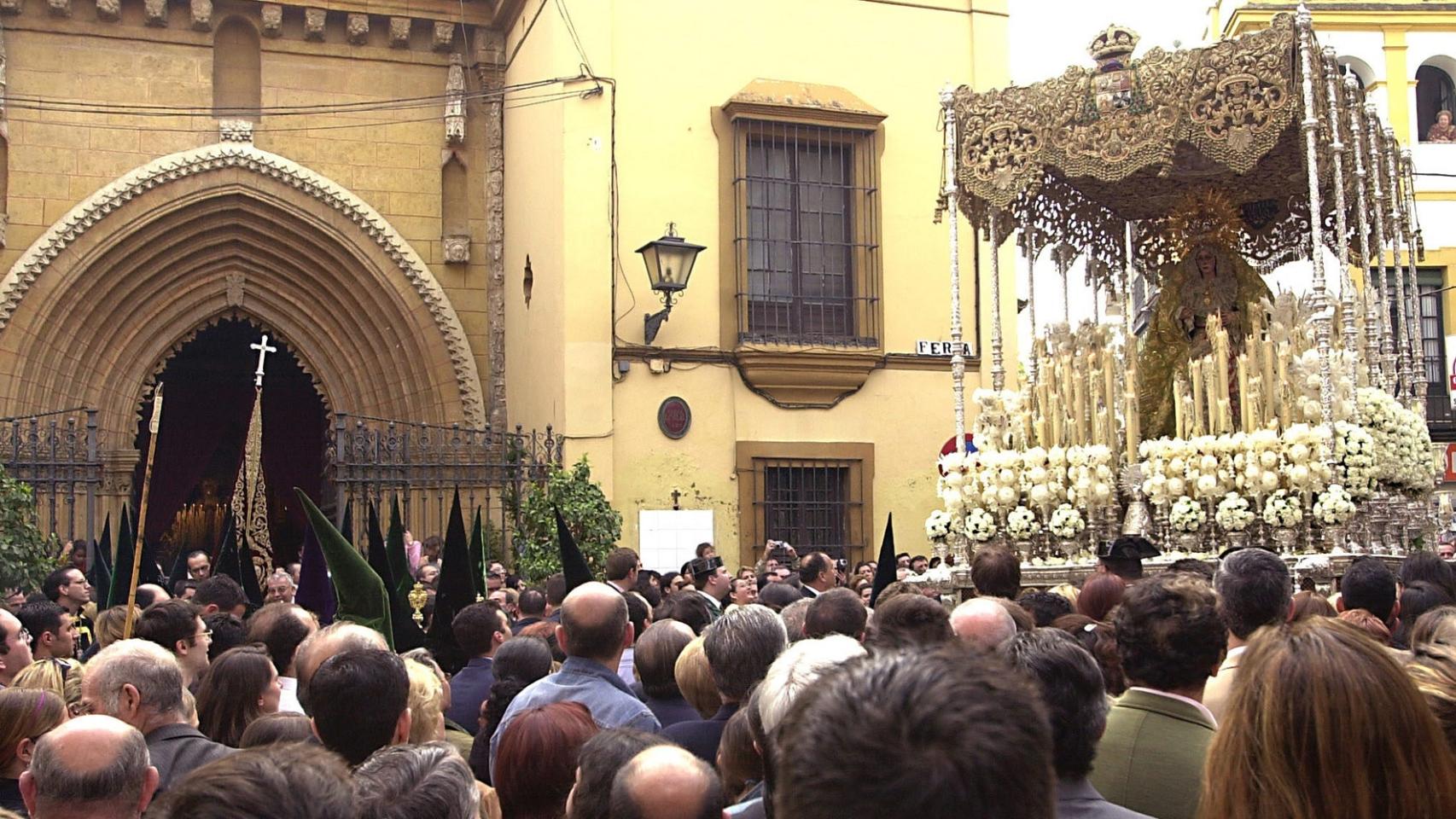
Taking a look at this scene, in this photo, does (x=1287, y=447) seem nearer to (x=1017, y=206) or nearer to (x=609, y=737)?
(x=1017, y=206)

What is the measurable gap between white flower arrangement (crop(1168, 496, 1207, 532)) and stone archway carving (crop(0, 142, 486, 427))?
8152 mm

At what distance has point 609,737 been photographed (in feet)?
10.7

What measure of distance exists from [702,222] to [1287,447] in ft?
21.1

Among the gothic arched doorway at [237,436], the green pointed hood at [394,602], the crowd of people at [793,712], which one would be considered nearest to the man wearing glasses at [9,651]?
the crowd of people at [793,712]

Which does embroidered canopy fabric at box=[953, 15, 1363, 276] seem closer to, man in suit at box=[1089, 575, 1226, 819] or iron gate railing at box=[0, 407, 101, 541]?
iron gate railing at box=[0, 407, 101, 541]

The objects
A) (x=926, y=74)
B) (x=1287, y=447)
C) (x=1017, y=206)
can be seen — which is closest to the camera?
(x=1287, y=447)

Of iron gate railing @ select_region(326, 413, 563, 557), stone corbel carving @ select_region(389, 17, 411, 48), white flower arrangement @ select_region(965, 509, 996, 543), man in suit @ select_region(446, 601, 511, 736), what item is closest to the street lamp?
iron gate railing @ select_region(326, 413, 563, 557)

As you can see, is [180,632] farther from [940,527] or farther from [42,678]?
[940,527]

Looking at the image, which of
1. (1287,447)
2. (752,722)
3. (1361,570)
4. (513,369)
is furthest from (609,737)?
(513,369)

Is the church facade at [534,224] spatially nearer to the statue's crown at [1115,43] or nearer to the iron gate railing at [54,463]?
the iron gate railing at [54,463]

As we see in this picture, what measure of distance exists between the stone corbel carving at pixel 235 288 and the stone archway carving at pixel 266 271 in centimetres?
1

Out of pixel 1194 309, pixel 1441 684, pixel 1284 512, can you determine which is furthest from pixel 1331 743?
pixel 1194 309

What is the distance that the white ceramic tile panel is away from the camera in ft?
48.0

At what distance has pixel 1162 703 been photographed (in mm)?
3691
